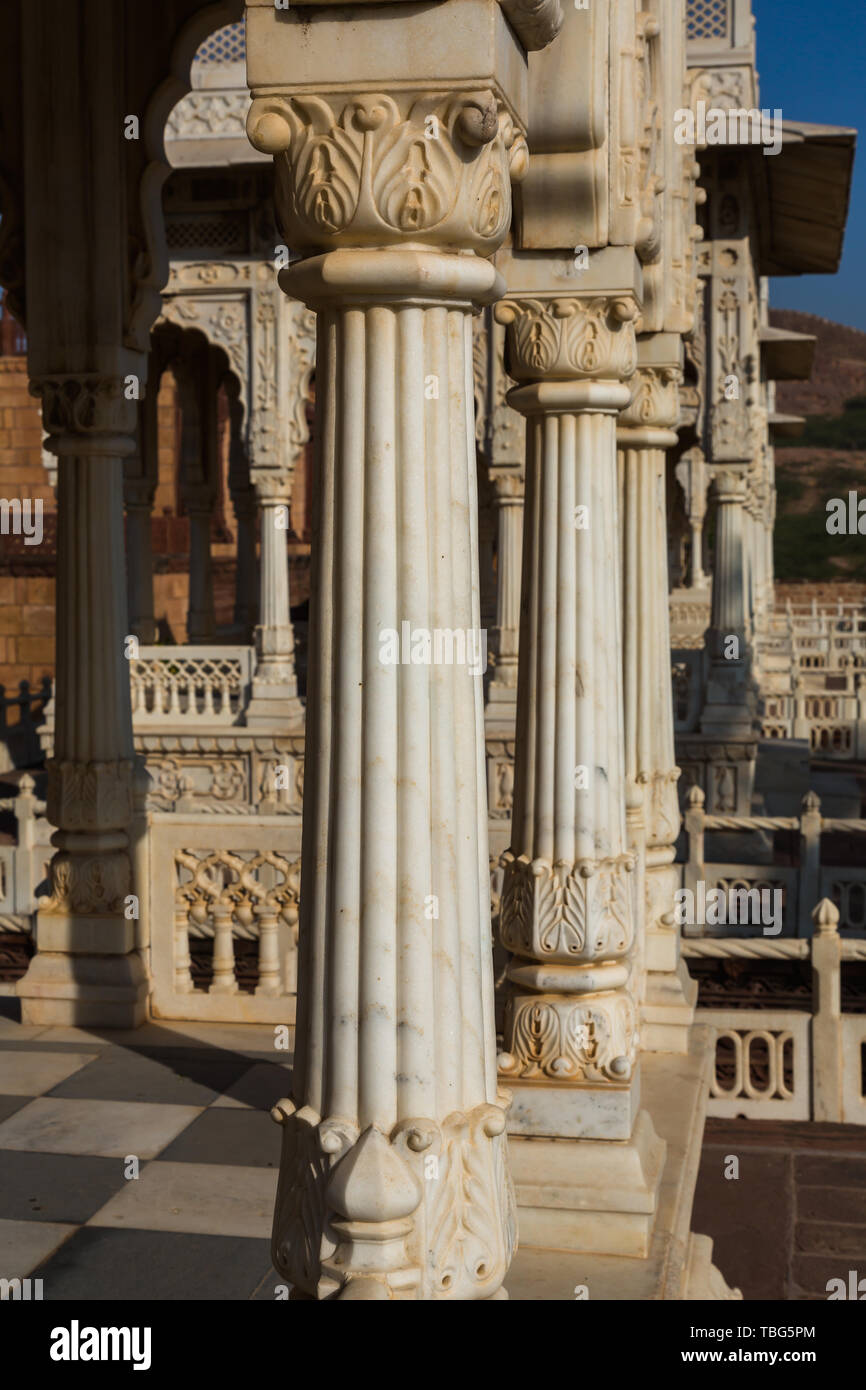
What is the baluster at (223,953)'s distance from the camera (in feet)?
18.4

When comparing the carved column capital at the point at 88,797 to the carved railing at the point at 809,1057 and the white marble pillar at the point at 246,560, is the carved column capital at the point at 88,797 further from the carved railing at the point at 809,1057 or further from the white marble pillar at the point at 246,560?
the white marble pillar at the point at 246,560

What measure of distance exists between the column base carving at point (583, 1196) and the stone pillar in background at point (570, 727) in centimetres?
2

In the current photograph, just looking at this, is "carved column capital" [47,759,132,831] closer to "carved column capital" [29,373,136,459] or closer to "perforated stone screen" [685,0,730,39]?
"carved column capital" [29,373,136,459]

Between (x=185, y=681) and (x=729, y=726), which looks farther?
(x=185, y=681)

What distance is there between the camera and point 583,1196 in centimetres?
370

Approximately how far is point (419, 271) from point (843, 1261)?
3.58 metres

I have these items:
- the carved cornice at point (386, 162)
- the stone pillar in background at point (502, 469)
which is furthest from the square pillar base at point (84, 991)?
the stone pillar in background at point (502, 469)

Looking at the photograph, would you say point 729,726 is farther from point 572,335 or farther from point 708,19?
point 572,335

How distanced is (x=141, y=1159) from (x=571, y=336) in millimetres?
2447

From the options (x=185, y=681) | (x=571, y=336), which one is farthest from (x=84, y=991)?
(x=185, y=681)

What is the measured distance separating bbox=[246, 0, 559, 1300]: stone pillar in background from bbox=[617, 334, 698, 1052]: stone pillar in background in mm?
2658

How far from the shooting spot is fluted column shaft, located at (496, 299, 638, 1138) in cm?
388

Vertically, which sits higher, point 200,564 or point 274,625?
point 200,564
